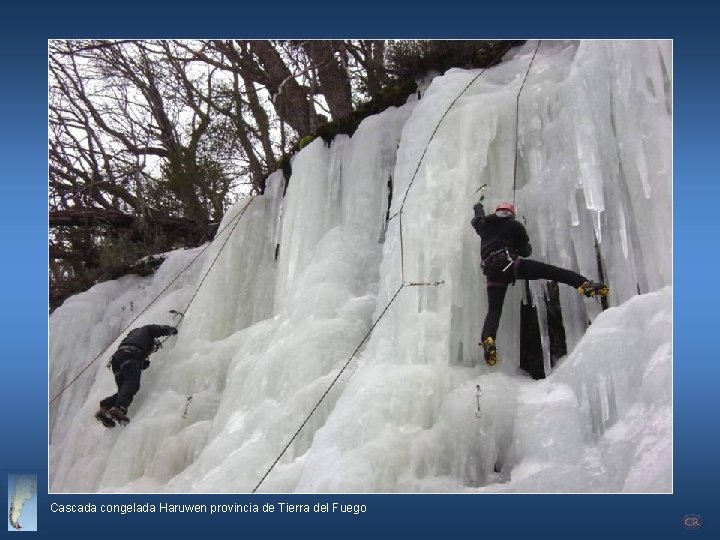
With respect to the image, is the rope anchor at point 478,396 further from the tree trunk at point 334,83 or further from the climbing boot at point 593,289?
the tree trunk at point 334,83

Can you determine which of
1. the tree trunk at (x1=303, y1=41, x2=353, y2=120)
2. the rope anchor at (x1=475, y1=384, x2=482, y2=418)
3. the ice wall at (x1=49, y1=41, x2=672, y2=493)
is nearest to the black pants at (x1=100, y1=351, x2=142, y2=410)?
the ice wall at (x1=49, y1=41, x2=672, y2=493)

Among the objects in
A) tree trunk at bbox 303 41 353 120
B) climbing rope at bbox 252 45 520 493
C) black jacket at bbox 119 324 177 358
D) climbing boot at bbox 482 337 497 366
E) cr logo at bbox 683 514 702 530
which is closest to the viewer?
cr logo at bbox 683 514 702 530

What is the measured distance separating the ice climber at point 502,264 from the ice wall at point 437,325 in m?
0.15

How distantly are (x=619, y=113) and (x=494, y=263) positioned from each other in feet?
3.09

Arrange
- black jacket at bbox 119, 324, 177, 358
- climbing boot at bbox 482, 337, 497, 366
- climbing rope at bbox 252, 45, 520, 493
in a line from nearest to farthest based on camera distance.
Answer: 1. climbing boot at bbox 482, 337, 497, 366
2. climbing rope at bbox 252, 45, 520, 493
3. black jacket at bbox 119, 324, 177, 358

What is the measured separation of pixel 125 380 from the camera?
4734 mm

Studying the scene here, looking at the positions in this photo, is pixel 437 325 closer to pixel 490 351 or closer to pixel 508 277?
pixel 490 351

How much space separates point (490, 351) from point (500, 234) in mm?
551

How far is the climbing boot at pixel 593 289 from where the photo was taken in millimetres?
3148

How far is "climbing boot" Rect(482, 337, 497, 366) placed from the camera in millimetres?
3297

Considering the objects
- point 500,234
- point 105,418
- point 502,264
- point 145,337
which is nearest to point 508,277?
point 502,264

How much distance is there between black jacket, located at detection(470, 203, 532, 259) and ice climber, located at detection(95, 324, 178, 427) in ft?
8.23

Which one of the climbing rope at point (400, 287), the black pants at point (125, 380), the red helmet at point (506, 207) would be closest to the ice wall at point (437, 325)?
the climbing rope at point (400, 287)

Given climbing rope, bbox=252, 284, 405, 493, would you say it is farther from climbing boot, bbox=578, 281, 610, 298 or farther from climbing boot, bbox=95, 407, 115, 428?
climbing boot, bbox=95, 407, 115, 428
